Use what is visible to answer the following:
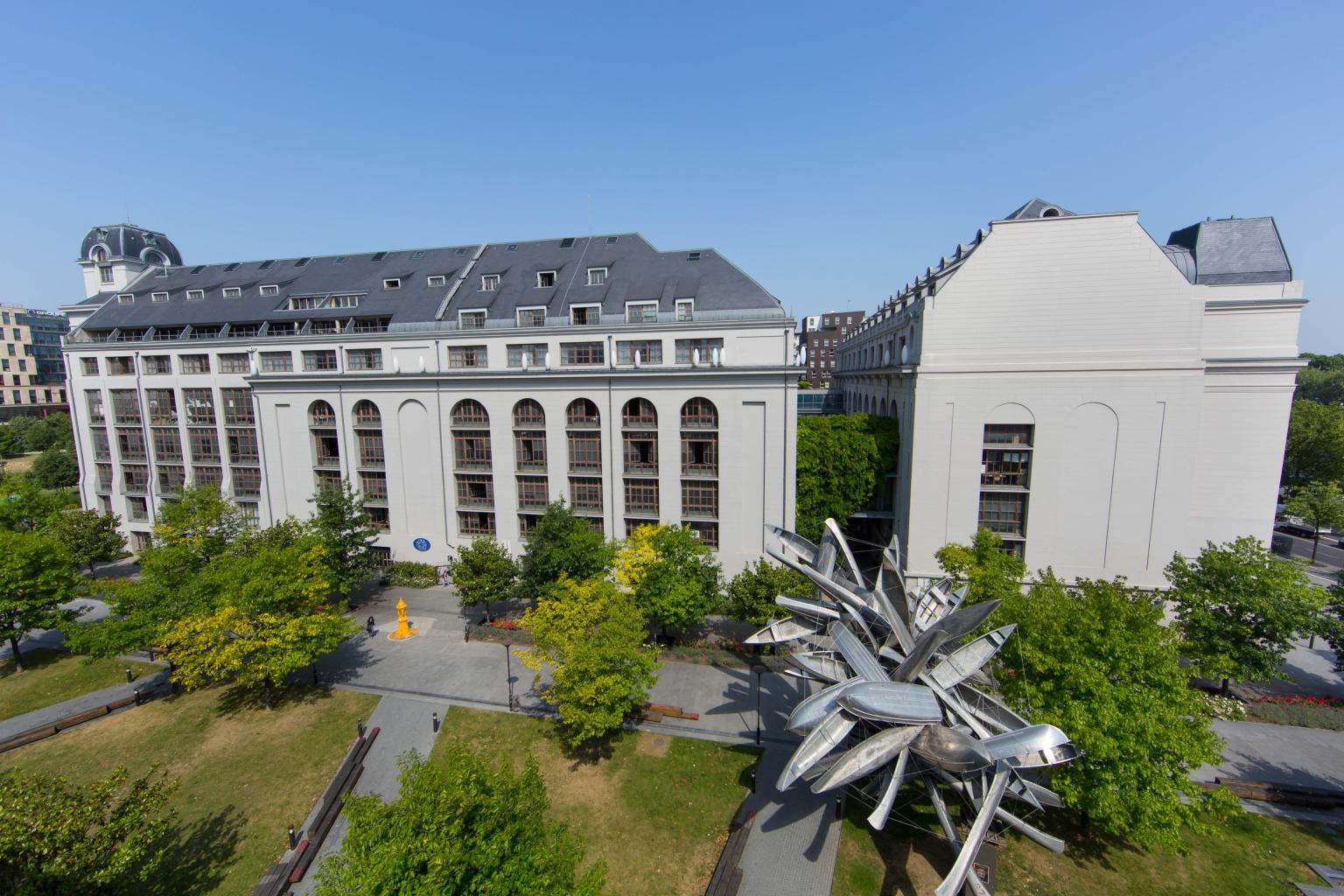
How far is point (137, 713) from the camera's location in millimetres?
29359

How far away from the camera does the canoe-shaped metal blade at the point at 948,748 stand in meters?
14.9

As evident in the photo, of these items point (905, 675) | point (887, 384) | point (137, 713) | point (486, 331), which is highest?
point (486, 331)

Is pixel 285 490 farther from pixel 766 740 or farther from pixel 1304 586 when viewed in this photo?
pixel 1304 586

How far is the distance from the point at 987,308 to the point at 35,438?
14214cm

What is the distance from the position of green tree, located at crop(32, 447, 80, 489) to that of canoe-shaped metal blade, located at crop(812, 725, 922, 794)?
10460 cm

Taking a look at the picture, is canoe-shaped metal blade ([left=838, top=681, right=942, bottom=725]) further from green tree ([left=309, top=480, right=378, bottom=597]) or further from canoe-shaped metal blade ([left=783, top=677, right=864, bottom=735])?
green tree ([left=309, top=480, right=378, bottom=597])

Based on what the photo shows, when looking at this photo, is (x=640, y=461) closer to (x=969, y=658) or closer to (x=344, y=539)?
(x=344, y=539)

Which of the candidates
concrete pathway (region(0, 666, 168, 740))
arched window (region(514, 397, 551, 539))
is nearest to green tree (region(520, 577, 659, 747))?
arched window (region(514, 397, 551, 539))

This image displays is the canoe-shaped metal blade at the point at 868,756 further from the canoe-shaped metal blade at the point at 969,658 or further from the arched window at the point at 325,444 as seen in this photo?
the arched window at the point at 325,444

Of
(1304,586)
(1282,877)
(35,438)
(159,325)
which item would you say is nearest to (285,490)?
(159,325)

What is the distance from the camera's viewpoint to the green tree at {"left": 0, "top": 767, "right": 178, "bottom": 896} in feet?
44.7

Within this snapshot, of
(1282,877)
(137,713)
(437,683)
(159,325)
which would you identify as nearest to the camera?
(1282,877)

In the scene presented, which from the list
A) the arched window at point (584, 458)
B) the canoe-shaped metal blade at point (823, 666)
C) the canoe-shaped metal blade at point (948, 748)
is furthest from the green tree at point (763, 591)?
the canoe-shaped metal blade at point (948, 748)

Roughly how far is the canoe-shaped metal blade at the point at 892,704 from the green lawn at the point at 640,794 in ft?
35.5
